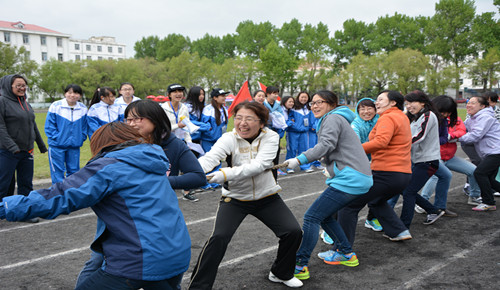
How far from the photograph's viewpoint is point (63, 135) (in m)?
7.05

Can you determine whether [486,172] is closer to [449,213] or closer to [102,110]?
[449,213]

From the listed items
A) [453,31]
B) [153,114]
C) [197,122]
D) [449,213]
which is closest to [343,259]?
[153,114]

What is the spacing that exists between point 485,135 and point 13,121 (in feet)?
24.4

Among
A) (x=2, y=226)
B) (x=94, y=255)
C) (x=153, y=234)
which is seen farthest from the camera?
(x=2, y=226)

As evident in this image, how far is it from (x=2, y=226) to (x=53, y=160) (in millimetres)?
1936

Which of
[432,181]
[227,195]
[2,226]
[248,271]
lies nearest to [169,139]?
[227,195]

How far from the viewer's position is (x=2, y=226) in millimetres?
5410

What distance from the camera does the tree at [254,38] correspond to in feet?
240

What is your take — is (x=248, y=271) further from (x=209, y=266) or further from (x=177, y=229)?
(x=177, y=229)

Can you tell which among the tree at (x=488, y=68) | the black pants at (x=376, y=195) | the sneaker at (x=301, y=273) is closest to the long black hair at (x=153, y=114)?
the sneaker at (x=301, y=273)

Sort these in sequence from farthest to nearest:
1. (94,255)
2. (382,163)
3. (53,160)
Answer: (53,160) → (382,163) → (94,255)

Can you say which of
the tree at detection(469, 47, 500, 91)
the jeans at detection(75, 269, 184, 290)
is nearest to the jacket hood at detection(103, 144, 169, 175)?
the jeans at detection(75, 269, 184, 290)

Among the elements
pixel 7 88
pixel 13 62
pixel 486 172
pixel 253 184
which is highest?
pixel 13 62

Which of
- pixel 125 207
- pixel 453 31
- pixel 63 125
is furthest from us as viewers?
pixel 453 31
